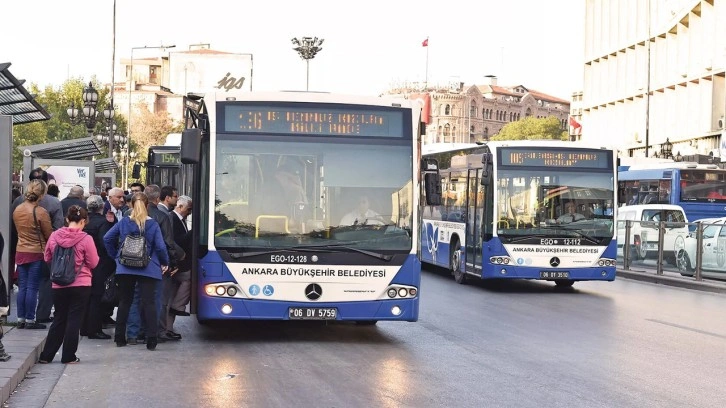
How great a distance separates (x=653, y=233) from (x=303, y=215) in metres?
17.1

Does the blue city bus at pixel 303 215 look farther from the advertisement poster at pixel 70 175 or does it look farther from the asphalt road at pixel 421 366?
the advertisement poster at pixel 70 175

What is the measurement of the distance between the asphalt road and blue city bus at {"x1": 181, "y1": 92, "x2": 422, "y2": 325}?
0.55m

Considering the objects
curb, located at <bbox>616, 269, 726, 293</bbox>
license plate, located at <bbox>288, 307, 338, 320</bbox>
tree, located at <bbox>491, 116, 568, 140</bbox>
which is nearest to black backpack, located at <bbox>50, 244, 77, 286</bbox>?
license plate, located at <bbox>288, 307, 338, 320</bbox>

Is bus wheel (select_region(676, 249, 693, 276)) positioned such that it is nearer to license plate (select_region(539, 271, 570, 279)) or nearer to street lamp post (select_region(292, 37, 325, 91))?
license plate (select_region(539, 271, 570, 279))

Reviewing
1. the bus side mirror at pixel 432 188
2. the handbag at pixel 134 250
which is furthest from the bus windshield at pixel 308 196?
the handbag at pixel 134 250

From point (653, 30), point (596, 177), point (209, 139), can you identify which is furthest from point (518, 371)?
point (653, 30)

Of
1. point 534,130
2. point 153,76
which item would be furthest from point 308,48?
point 153,76

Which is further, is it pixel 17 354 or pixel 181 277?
pixel 181 277

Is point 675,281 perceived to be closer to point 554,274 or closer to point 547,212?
point 554,274

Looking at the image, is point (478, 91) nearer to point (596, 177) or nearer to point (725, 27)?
point (725, 27)

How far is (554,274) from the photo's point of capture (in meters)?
21.9

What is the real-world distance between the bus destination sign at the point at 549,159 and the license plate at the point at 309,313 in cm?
983

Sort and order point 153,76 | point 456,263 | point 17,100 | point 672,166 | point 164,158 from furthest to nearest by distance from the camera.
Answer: point 153,76
point 672,166
point 164,158
point 456,263
point 17,100

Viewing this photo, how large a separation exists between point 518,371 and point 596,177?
11.5m
